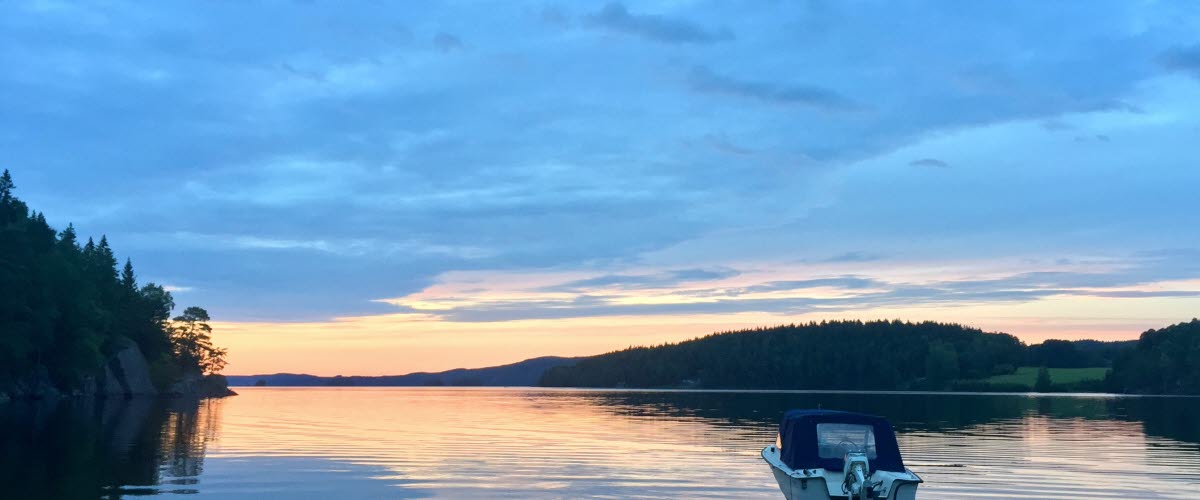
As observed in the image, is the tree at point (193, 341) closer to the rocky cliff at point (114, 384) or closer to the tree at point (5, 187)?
the rocky cliff at point (114, 384)

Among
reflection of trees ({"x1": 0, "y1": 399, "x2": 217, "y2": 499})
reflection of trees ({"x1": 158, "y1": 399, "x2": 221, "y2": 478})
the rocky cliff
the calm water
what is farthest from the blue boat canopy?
the rocky cliff

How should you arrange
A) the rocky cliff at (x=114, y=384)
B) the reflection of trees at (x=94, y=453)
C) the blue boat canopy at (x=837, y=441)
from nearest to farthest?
the blue boat canopy at (x=837, y=441) < the reflection of trees at (x=94, y=453) < the rocky cliff at (x=114, y=384)

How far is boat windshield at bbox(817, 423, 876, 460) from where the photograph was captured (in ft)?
110

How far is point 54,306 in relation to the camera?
10150 cm

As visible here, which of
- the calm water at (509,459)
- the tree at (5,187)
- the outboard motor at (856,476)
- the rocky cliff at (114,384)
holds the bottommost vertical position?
the calm water at (509,459)

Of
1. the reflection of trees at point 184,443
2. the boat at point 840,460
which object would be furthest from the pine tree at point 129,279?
the boat at point 840,460

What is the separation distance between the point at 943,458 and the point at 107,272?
12488 centimetres

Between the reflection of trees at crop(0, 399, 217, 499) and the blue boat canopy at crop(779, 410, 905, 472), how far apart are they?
2171 centimetres

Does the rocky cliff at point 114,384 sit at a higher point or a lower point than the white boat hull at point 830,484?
higher

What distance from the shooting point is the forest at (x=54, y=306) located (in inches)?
3656

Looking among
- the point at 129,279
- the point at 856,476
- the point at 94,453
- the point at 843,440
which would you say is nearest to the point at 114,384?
the point at 129,279

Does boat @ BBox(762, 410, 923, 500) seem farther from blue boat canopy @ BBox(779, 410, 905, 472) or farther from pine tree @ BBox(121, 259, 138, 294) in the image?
pine tree @ BBox(121, 259, 138, 294)

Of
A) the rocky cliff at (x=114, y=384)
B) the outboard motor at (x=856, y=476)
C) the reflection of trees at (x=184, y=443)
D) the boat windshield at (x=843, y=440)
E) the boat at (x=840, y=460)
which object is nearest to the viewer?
the outboard motor at (x=856, y=476)

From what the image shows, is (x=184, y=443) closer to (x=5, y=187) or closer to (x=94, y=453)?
(x=94, y=453)
